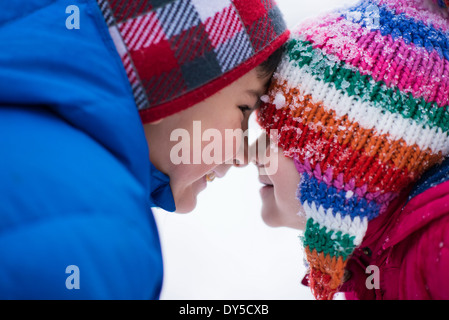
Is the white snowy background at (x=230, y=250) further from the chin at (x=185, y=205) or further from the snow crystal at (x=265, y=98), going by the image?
the snow crystal at (x=265, y=98)

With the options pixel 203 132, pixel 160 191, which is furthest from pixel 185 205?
pixel 203 132

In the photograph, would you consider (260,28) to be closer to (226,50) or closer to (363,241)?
(226,50)

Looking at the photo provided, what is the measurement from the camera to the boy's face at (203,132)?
0.75 m

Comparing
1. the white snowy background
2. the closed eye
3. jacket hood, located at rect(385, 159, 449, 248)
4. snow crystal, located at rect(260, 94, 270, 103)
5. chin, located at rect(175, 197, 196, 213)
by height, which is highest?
snow crystal, located at rect(260, 94, 270, 103)

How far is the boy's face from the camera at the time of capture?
0.75 m

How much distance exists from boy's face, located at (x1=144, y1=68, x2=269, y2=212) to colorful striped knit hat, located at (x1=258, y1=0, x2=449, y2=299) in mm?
71

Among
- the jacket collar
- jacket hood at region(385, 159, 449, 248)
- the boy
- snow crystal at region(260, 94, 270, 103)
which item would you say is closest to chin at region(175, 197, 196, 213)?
the jacket collar

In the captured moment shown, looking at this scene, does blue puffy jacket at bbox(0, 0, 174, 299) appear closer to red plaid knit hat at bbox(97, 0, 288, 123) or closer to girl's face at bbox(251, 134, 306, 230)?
red plaid knit hat at bbox(97, 0, 288, 123)

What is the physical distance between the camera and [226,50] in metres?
0.69

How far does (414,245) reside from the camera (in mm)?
743

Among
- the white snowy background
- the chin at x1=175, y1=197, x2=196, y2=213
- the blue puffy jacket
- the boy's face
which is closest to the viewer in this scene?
the blue puffy jacket

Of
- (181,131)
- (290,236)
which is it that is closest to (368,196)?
(181,131)

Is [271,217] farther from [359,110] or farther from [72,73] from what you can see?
[72,73]

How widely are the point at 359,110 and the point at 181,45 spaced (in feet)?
1.08
